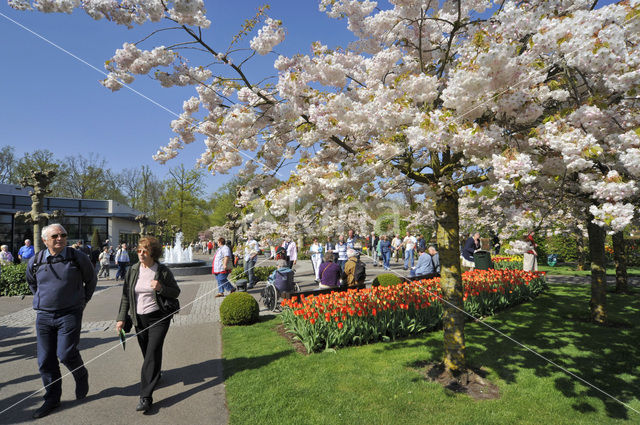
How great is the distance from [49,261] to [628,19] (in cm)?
583

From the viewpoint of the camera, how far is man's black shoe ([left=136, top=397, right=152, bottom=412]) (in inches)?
148

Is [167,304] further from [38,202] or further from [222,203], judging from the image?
[222,203]

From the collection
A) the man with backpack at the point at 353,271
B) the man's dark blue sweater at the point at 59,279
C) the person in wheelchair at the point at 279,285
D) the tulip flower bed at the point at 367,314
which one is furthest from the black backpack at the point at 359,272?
the man's dark blue sweater at the point at 59,279

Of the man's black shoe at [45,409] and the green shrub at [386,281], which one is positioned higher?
the green shrub at [386,281]

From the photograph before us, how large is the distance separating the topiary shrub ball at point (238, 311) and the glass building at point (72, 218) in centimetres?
2642

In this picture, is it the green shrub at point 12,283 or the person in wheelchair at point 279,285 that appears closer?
the person in wheelchair at point 279,285

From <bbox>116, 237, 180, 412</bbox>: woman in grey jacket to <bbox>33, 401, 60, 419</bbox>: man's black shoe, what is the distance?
2.96 feet

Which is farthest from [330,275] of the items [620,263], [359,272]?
[620,263]

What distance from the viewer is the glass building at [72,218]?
26.8m

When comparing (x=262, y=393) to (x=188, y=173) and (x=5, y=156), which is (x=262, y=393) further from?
(x=5, y=156)

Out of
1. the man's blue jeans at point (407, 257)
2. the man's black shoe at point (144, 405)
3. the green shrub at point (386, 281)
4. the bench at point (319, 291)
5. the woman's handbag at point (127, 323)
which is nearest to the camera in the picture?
the man's black shoe at point (144, 405)

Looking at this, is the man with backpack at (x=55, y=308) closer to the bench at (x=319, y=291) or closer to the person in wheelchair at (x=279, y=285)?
the bench at (x=319, y=291)

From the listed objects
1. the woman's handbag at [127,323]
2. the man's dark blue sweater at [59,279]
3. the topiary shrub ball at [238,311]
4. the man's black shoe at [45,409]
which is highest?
the man's dark blue sweater at [59,279]

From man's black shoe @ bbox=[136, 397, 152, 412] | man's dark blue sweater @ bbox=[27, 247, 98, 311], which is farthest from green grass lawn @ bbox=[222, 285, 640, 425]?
man's dark blue sweater @ bbox=[27, 247, 98, 311]
